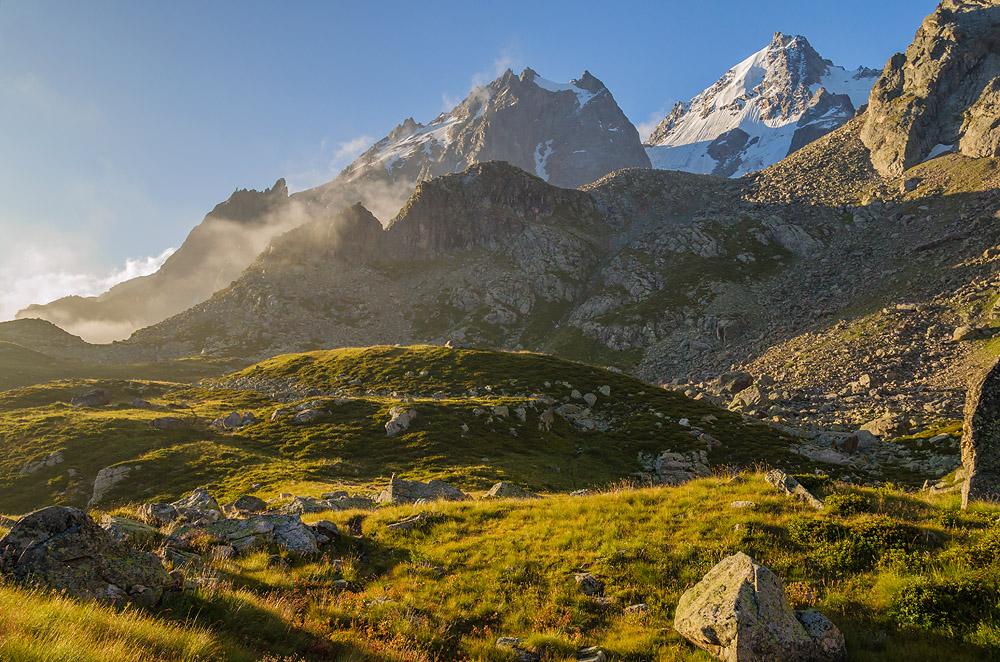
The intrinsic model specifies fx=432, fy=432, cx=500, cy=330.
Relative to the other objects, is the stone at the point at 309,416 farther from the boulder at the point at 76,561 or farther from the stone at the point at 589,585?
the stone at the point at 589,585

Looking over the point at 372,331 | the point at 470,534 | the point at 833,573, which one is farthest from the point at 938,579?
the point at 372,331

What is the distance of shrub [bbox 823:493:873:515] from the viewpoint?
1300cm

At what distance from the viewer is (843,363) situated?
211 ft

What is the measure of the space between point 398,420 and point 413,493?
683 inches

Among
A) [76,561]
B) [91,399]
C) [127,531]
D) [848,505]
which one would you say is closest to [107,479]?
[127,531]

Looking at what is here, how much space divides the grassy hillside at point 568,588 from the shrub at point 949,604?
27 mm

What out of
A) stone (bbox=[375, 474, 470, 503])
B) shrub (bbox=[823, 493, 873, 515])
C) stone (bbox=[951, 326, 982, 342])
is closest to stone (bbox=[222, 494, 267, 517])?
stone (bbox=[375, 474, 470, 503])

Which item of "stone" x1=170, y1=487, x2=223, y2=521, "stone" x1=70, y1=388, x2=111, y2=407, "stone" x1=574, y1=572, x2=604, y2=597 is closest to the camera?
"stone" x1=574, y1=572, x2=604, y2=597

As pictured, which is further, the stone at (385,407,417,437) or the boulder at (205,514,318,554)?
the stone at (385,407,417,437)

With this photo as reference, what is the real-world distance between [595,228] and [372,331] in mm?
94569

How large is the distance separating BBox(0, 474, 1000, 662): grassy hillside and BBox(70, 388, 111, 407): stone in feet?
207

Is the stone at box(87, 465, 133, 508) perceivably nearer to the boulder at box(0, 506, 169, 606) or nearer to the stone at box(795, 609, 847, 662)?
the boulder at box(0, 506, 169, 606)

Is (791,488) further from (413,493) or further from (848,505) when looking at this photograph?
(413,493)

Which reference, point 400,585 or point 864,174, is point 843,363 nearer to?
point 400,585
